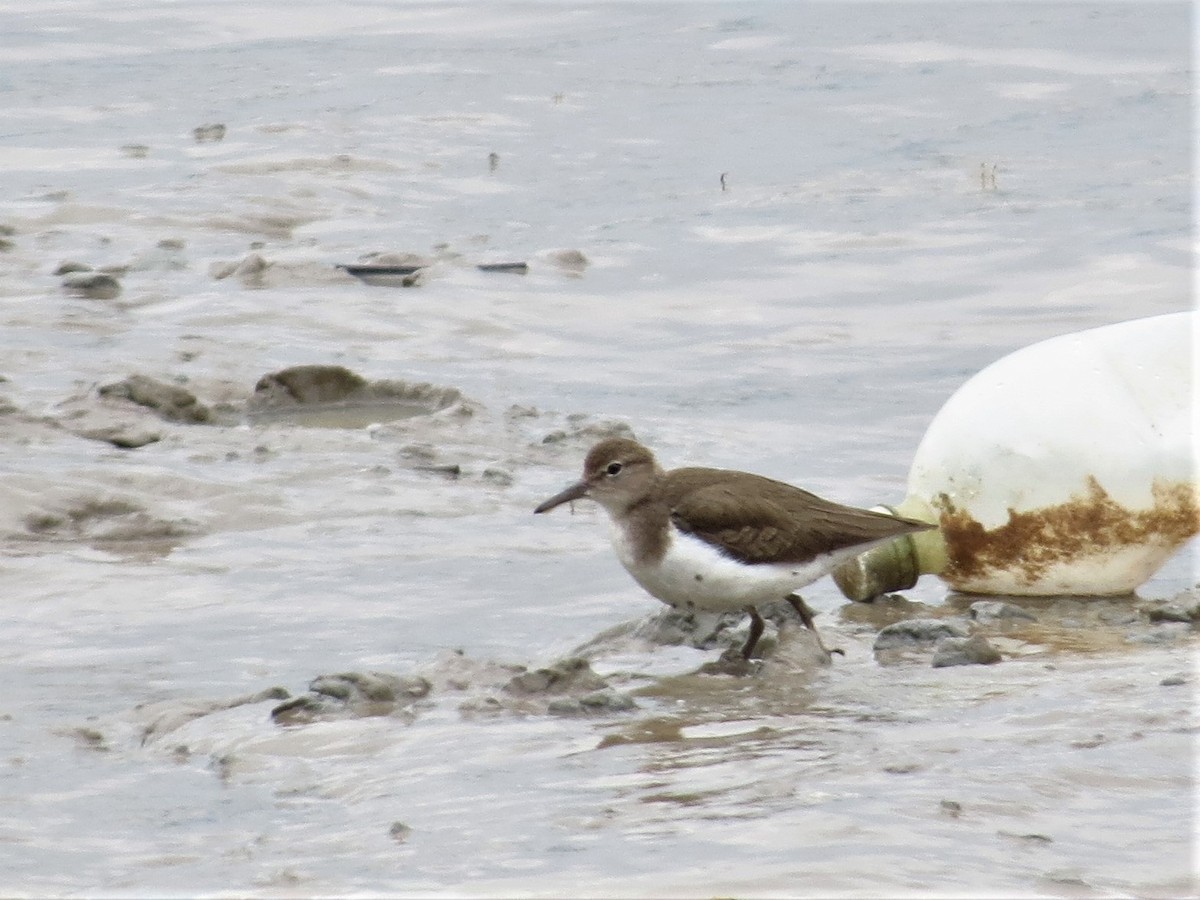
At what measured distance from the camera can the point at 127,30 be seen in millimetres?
22734

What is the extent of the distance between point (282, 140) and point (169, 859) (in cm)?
1247

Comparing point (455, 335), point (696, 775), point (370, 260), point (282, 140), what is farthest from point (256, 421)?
point (282, 140)

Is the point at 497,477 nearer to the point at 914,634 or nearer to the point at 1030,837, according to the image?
the point at 914,634

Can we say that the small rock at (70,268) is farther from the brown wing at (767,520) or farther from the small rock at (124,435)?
the brown wing at (767,520)

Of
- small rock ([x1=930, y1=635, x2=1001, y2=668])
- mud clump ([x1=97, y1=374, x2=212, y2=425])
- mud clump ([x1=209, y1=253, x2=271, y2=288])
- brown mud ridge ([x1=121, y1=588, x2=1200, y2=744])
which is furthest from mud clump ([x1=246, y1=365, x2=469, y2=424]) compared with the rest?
small rock ([x1=930, y1=635, x2=1001, y2=668])

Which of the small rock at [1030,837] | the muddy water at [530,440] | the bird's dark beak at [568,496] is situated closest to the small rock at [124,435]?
the muddy water at [530,440]

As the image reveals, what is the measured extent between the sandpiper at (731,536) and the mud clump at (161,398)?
3033 millimetres

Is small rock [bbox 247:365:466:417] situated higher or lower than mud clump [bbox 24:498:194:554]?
higher

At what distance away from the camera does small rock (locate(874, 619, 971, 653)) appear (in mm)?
6844

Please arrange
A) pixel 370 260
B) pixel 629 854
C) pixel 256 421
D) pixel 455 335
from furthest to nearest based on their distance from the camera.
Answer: pixel 370 260 → pixel 455 335 → pixel 256 421 → pixel 629 854

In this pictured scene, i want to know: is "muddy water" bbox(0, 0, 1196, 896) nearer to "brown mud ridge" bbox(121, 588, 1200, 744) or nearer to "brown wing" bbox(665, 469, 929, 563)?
"brown mud ridge" bbox(121, 588, 1200, 744)

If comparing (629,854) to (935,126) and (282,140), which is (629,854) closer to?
(282,140)

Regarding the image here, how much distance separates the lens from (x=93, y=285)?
11773 mm

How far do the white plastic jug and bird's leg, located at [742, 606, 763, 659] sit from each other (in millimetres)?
797
